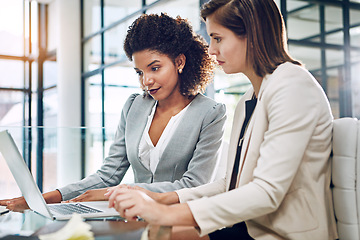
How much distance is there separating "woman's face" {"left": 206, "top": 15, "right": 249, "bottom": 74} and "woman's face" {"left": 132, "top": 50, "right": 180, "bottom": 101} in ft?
1.79

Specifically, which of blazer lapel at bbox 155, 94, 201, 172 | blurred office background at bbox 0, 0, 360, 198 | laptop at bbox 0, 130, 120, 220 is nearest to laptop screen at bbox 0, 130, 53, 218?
laptop at bbox 0, 130, 120, 220

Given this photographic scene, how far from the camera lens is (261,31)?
115cm

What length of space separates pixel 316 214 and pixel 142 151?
3.21 feet

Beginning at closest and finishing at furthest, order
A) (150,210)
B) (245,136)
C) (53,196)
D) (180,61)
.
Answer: (150,210), (245,136), (53,196), (180,61)

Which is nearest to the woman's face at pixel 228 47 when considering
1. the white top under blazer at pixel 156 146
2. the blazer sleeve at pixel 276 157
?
the blazer sleeve at pixel 276 157

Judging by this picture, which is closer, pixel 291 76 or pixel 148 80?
pixel 291 76

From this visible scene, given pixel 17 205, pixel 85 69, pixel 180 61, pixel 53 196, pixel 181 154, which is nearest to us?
pixel 17 205

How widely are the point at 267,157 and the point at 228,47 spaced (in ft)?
1.31

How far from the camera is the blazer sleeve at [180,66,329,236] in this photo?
927mm

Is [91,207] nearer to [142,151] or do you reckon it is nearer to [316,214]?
[142,151]

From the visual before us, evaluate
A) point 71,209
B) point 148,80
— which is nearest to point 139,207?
point 71,209

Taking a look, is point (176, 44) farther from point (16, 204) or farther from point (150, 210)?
point (150, 210)

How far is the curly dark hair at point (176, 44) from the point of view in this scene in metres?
1.80

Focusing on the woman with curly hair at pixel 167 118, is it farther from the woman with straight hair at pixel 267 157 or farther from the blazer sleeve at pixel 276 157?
the blazer sleeve at pixel 276 157
